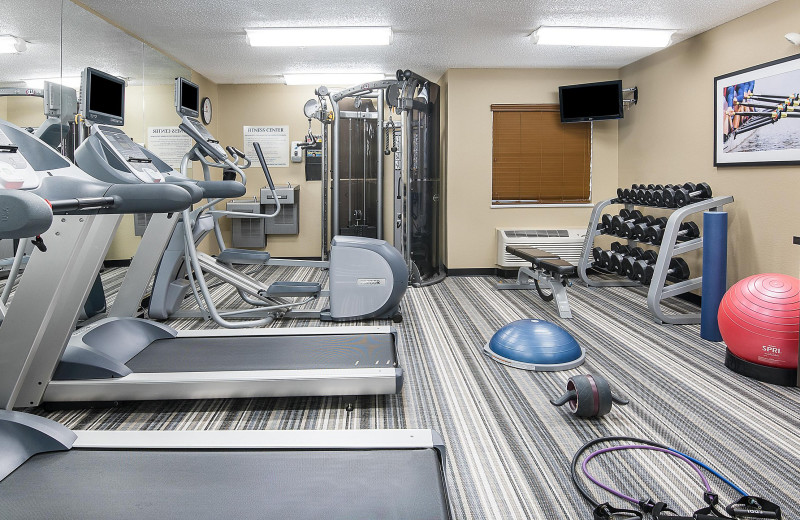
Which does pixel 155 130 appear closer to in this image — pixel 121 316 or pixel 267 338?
pixel 121 316

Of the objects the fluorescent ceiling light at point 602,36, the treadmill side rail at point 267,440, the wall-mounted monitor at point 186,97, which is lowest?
the treadmill side rail at point 267,440

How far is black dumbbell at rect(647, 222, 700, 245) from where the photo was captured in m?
5.09

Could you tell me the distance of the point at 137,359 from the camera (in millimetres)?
3168

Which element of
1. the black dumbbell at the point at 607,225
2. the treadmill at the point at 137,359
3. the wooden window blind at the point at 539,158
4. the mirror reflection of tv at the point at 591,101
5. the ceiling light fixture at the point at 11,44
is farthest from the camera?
the wooden window blind at the point at 539,158

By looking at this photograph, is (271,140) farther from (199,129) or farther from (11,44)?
(11,44)

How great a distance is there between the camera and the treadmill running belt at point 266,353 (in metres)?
3.07

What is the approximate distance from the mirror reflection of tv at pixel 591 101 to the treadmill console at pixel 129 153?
4.69m

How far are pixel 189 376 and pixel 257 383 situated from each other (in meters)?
0.32

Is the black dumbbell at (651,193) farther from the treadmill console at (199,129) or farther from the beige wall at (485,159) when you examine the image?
the treadmill console at (199,129)

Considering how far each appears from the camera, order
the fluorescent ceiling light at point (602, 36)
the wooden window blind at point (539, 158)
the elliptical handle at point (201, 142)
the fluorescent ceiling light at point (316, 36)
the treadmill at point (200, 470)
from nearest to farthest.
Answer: the treadmill at point (200, 470), the elliptical handle at point (201, 142), the fluorescent ceiling light at point (316, 36), the fluorescent ceiling light at point (602, 36), the wooden window blind at point (539, 158)

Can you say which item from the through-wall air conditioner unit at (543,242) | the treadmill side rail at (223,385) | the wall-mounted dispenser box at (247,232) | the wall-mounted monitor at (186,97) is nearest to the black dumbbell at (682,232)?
the through-wall air conditioner unit at (543,242)

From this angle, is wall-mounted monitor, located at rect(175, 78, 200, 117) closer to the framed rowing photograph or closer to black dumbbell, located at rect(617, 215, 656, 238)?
black dumbbell, located at rect(617, 215, 656, 238)

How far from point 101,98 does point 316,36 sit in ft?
7.97

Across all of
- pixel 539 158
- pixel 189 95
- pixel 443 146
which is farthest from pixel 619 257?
pixel 189 95
